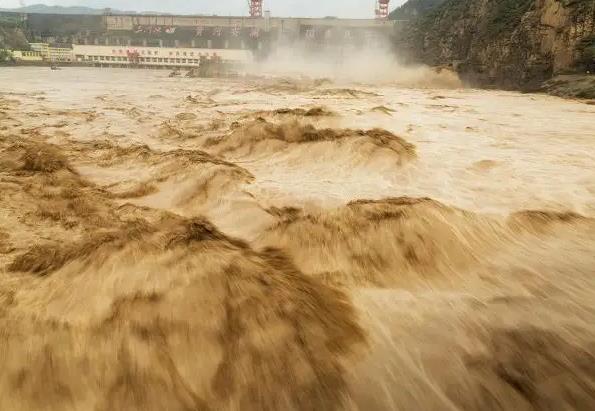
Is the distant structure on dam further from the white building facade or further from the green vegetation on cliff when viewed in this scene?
the green vegetation on cliff

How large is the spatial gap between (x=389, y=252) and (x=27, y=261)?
10.3 ft

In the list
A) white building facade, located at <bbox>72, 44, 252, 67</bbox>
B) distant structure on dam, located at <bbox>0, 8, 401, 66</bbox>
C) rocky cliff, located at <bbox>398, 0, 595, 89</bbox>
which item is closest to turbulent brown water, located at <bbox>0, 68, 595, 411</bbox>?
rocky cliff, located at <bbox>398, 0, 595, 89</bbox>

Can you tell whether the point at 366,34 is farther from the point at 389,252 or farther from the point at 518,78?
the point at 389,252

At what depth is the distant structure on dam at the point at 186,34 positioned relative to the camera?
218 ft

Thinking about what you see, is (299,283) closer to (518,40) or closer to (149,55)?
(518,40)

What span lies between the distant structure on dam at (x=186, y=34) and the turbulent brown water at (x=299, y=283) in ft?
206

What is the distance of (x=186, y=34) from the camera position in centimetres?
7456

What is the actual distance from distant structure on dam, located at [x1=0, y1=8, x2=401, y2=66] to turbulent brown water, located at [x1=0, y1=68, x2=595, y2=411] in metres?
62.8

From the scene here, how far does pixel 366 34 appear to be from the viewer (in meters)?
65.9

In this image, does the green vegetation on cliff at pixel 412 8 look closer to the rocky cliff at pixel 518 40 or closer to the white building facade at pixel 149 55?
the white building facade at pixel 149 55

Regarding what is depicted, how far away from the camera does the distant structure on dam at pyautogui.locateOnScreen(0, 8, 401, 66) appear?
6650 centimetres

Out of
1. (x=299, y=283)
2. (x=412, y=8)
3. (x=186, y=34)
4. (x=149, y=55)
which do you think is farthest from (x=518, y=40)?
(x=186, y=34)

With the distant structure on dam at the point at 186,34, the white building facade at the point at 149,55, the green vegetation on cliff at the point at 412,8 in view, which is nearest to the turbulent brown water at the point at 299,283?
the distant structure on dam at the point at 186,34

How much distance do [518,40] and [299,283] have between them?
96.1ft
